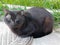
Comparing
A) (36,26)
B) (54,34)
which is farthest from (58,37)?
(36,26)

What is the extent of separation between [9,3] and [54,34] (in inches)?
60.4

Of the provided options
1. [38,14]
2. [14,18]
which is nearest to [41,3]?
[38,14]

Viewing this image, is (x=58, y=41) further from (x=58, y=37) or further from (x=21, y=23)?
(x=21, y=23)

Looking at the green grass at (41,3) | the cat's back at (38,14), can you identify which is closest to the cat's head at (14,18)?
the cat's back at (38,14)

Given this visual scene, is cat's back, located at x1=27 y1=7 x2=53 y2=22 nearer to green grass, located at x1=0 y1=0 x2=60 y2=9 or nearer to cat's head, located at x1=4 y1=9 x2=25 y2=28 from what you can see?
cat's head, located at x1=4 y1=9 x2=25 y2=28

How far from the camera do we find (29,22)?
3.78m

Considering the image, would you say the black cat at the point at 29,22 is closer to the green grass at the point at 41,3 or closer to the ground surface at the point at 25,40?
the ground surface at the point at 25,40

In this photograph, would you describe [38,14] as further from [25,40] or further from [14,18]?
[14,18]

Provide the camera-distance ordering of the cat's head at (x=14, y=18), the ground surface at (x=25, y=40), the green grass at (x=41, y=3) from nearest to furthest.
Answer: the cat's head at (x=14, y=18), the ground surface at (x=25, y=40), the green grass at (x=41, y=3)

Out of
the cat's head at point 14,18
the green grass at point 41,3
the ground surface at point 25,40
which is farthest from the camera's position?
the green grass at point 41,3

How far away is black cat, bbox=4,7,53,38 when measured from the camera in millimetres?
3514

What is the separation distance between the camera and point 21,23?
3572 millimetres

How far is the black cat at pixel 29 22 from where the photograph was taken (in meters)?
3.51

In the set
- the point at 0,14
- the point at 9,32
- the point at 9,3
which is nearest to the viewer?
the point at 9,32
